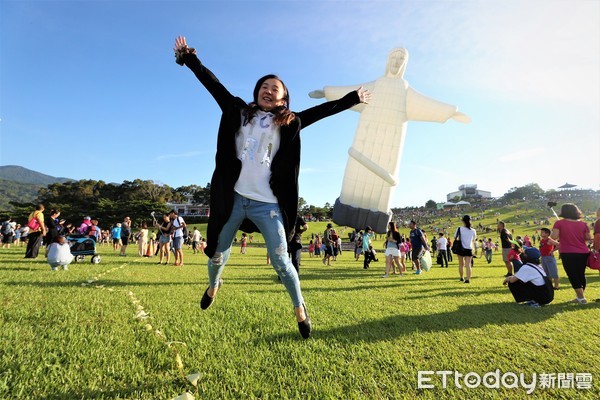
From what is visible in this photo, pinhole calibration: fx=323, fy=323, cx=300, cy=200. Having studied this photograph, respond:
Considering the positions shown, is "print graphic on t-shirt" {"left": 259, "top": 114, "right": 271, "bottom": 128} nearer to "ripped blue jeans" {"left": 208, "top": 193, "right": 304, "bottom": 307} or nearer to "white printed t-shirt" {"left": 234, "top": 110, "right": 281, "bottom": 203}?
"white printed t-shirt" {"left": 234, "top": 110, "right": 281, "bottom": 203}

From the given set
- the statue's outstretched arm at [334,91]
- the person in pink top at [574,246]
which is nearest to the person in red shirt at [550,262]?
the person in pink top at [574,246]

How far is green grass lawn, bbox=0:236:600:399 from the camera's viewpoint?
2.22 m

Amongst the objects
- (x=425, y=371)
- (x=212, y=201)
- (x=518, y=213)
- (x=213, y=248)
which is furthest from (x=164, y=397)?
(x=518, y=213)

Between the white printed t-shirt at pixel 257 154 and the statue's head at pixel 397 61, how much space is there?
13.7 meters

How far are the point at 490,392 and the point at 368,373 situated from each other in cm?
88

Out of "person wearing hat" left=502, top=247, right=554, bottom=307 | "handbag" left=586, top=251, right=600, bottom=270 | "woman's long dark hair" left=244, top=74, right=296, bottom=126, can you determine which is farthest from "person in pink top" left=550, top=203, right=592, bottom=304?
"woman's long dark hair" left=244, top=74, right=296, bottom=126

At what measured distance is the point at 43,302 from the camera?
421cm

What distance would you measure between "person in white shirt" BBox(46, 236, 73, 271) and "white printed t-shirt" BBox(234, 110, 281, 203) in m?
7.50

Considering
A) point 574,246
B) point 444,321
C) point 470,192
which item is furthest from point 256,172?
point 470,192

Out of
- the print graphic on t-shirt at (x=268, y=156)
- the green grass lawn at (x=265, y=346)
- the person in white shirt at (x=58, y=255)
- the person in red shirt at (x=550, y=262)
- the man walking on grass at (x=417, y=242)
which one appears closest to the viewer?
the green grass lawn at (x=265, y=346)

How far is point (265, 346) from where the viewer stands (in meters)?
2.93

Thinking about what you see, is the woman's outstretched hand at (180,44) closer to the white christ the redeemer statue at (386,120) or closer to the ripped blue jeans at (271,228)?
the ripped blue jeans at (271,228)

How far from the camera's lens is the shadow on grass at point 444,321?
333 centimetres

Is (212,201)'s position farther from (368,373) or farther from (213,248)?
(368,373)
